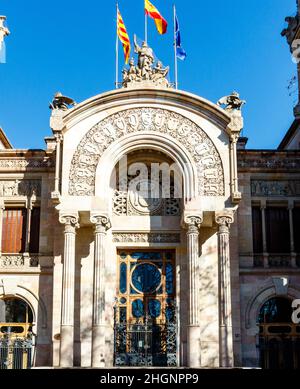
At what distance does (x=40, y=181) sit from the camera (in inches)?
1090

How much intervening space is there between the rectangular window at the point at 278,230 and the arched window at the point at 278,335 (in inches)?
80.9

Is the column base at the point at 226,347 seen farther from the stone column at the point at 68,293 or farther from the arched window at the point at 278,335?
the stone column at the point at 68,293

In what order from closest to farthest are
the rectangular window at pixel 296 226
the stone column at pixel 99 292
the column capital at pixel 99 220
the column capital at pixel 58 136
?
the stone column at pixel 99 292, the column capital at pixel 99 220, the column capital at pixel 58 136, the rectangular window at pixel 296 226

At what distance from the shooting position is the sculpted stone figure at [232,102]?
26.6 metres

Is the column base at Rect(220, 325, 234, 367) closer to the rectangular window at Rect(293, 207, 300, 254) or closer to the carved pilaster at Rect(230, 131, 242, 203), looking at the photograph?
the carved pilaster at Rect(230, 131, 242, 203)

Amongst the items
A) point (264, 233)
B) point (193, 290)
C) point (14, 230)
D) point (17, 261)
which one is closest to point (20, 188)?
point (14, 230)

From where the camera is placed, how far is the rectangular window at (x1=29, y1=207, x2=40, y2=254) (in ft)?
88.6

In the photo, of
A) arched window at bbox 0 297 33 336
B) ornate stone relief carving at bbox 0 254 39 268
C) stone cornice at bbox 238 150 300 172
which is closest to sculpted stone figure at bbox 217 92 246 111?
stone cornice at bbox 238 150 300 172

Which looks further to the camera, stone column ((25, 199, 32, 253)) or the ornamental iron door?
stone column ((25, 199, 32, 253))

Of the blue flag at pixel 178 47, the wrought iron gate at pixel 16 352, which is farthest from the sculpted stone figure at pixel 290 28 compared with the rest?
the wrought iron gate at pixel 16 352

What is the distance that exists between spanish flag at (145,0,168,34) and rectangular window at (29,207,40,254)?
9.11 meters

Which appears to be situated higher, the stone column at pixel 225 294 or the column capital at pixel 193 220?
the column capital at pixel 193 220

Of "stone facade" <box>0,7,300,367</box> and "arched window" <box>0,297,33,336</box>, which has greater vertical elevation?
"stone facade" <box>0,7,300,367</box>

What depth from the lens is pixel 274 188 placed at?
27875mm
